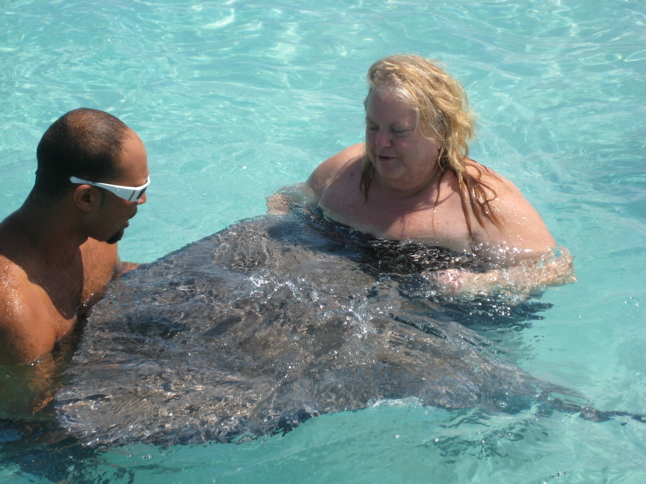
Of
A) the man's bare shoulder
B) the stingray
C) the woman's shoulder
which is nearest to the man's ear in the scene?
the man's bare shoulder

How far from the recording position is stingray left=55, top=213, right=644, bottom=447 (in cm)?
292

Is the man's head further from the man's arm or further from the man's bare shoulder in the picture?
the man's arm

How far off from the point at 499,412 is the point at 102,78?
6969 millimetres

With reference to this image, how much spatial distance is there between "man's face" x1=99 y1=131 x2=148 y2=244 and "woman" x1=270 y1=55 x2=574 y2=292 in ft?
5.34

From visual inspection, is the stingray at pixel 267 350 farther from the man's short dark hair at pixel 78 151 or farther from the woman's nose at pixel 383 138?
the man's short dark hair at pixel 78 151

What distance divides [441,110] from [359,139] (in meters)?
3.50

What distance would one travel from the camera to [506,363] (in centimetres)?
352

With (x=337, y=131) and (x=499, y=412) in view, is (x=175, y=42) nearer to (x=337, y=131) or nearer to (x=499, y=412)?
(x=337, y=131)

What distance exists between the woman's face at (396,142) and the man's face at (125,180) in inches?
63.7

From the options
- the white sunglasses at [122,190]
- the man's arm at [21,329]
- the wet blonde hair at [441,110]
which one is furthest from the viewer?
the wet blonde hair at [441,110]

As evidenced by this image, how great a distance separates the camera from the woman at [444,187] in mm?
3965

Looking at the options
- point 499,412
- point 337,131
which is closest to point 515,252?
point 499,412

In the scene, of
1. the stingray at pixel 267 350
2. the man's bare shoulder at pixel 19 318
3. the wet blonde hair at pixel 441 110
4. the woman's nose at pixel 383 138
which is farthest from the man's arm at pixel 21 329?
the wet blonde hair at pixel 441 110

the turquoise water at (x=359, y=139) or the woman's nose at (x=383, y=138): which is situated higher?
the woman's nose at (x=383, y=138)
